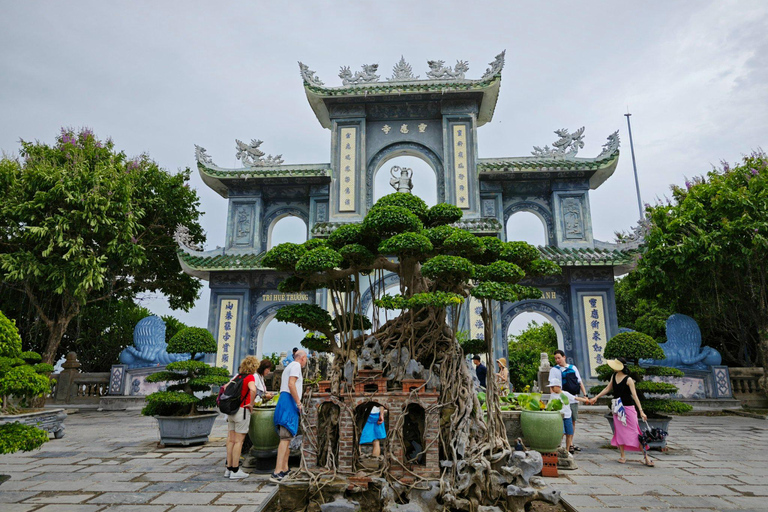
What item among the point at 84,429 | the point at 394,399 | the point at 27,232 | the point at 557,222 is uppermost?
the point at 557,222

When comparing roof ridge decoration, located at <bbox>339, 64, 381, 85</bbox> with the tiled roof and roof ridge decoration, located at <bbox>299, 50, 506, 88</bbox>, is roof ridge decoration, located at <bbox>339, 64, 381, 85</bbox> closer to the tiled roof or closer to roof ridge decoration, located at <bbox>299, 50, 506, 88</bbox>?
roof ridge decoration, located at <bbox>299, 50, 506, 88</bbox>

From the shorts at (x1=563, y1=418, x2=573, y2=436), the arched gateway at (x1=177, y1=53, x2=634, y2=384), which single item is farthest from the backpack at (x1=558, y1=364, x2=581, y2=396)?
the arched gateway at (x1=177, y1=53, x2=634, y2=384)

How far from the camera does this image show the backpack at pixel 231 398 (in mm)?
5016

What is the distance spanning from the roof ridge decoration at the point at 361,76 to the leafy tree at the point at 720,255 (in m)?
9.01

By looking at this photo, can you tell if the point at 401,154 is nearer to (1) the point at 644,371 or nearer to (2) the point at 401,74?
(2) the point at 401,74

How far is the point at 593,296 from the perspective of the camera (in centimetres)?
1334

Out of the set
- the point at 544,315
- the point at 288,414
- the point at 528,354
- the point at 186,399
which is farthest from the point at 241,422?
the point at 528,354


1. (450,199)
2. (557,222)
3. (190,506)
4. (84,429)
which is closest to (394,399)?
(190,506)

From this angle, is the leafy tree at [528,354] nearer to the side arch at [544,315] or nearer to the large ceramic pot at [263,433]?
the side arch at [544,315]

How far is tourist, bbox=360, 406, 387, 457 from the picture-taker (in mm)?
5070

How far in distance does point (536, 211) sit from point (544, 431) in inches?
418

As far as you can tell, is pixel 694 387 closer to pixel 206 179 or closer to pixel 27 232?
pixel 206 179

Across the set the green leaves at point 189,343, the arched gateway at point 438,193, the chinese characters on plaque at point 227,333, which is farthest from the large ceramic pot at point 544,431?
the chinese characters on plaque at point 227,333

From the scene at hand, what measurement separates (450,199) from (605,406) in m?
6.82
